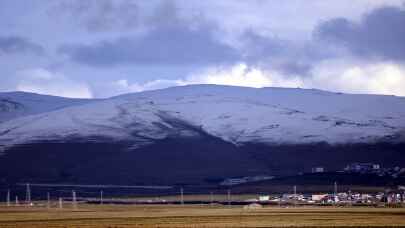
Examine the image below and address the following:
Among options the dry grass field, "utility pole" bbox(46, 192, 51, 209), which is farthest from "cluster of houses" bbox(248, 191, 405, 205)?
the dry grass field

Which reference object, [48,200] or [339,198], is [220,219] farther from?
[48,200]

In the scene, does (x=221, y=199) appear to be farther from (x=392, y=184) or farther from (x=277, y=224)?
(x=277, y=224)

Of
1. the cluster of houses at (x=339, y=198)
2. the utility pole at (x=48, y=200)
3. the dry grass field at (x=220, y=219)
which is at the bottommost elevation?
the dry grass field at (x=220, y=219)

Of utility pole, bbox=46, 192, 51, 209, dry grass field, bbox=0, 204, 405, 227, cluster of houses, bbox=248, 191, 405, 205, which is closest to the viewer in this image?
dry grass field, bbox=0, 204, 405, 227

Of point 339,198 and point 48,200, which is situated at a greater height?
point 48,200

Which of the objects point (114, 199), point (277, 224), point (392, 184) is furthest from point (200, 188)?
point (277, 224)

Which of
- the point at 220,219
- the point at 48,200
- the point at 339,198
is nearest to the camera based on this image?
the point at 220,219

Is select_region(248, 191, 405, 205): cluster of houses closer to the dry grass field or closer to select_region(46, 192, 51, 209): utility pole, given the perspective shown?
select_region(46, 192, 51, 209): utility pole

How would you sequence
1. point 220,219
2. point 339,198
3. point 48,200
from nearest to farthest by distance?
1. point 220,219
2. point 339,198
3. point 48,200

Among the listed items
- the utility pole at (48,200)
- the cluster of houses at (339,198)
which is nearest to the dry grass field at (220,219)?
the cluster of houses at (339,198)

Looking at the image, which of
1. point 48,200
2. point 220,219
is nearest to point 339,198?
point 48,200

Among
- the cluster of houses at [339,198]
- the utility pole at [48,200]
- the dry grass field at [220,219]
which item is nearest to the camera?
the dry grass field at [220,219]

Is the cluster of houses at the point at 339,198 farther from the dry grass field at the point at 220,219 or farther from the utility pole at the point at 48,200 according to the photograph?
the dry grass field at the point at 220,219

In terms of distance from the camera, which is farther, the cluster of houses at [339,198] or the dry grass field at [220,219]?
the cluster of houses at [339,198]
